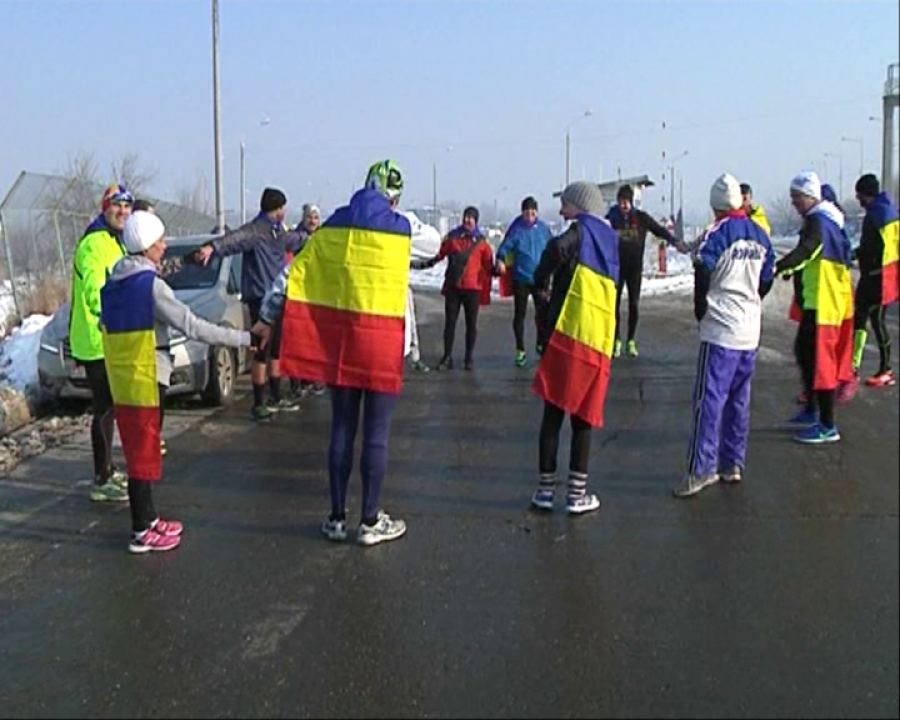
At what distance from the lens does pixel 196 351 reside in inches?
384

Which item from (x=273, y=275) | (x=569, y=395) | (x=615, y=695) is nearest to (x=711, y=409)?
(x=569, y=395)

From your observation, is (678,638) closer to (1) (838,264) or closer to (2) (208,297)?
(1) (838,264)

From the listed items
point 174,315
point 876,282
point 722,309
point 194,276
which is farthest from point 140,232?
point 876,282

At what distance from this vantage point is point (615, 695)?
391 centimetres

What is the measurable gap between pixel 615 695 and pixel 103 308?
3545 mm

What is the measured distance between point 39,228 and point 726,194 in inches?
594

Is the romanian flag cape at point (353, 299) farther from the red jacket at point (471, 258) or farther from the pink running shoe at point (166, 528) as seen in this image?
the red jacket at point (471, 258)

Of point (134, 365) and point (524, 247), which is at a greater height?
point (524, 247)

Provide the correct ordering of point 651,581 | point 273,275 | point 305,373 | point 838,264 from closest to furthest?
1. point 651,581
2. point 305,373
3. point 838,264
4. point 273,275

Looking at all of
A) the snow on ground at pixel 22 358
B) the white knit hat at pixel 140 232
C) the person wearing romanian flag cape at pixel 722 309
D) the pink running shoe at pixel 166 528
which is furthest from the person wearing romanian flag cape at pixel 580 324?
the snow on ground at pixel 22 358

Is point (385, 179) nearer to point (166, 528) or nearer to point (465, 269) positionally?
point (166, 528)

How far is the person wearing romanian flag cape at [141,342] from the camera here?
5.70m

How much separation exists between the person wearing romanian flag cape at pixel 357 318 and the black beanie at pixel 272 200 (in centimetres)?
363

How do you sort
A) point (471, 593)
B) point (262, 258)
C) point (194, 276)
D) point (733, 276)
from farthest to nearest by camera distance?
1. point (194, 276)
2. point (262, 258)
3. point (733, 276)
4. point (471, 593)
